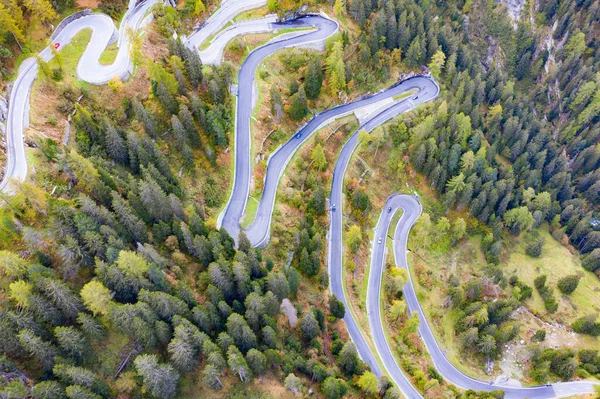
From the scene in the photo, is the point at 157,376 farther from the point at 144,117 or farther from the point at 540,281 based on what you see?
the point at 540,281

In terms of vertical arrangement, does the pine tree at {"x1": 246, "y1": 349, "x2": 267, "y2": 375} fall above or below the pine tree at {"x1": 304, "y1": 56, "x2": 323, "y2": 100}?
below

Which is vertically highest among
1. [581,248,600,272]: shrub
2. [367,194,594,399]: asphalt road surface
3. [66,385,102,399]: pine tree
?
[66,385,102,399]: pine tree

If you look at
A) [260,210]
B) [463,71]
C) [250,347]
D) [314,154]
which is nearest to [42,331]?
[250,347]

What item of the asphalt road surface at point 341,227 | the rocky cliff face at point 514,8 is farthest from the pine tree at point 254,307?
the rocky cliff face at point 514,8

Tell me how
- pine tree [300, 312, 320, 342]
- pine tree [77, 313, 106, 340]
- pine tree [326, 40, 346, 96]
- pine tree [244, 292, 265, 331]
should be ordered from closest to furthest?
pine tree [77, 313, 106, 340], pine tree [244, 292, 265, 331], pine tree [300, 312, 320, 342], pine tree [326, 40, 346, 96]

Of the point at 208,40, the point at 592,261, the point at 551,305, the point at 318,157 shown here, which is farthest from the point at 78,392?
the point at 592,261

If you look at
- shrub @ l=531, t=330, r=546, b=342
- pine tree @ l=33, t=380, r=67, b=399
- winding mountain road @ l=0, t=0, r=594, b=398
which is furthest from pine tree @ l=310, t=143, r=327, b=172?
shrub @ l=531, t=330, r=546, b=342

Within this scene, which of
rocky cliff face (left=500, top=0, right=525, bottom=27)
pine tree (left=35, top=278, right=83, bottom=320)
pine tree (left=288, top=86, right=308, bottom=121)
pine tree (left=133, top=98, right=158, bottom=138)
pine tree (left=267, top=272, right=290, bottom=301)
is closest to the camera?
pine tree (left=35, top=278, right=83, bottom=320)

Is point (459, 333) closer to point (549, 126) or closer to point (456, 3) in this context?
point (549, 126)

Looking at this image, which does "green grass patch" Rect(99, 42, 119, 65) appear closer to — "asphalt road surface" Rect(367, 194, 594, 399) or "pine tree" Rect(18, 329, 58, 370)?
"pine tree" Rect(18, 329, 58, 370)
